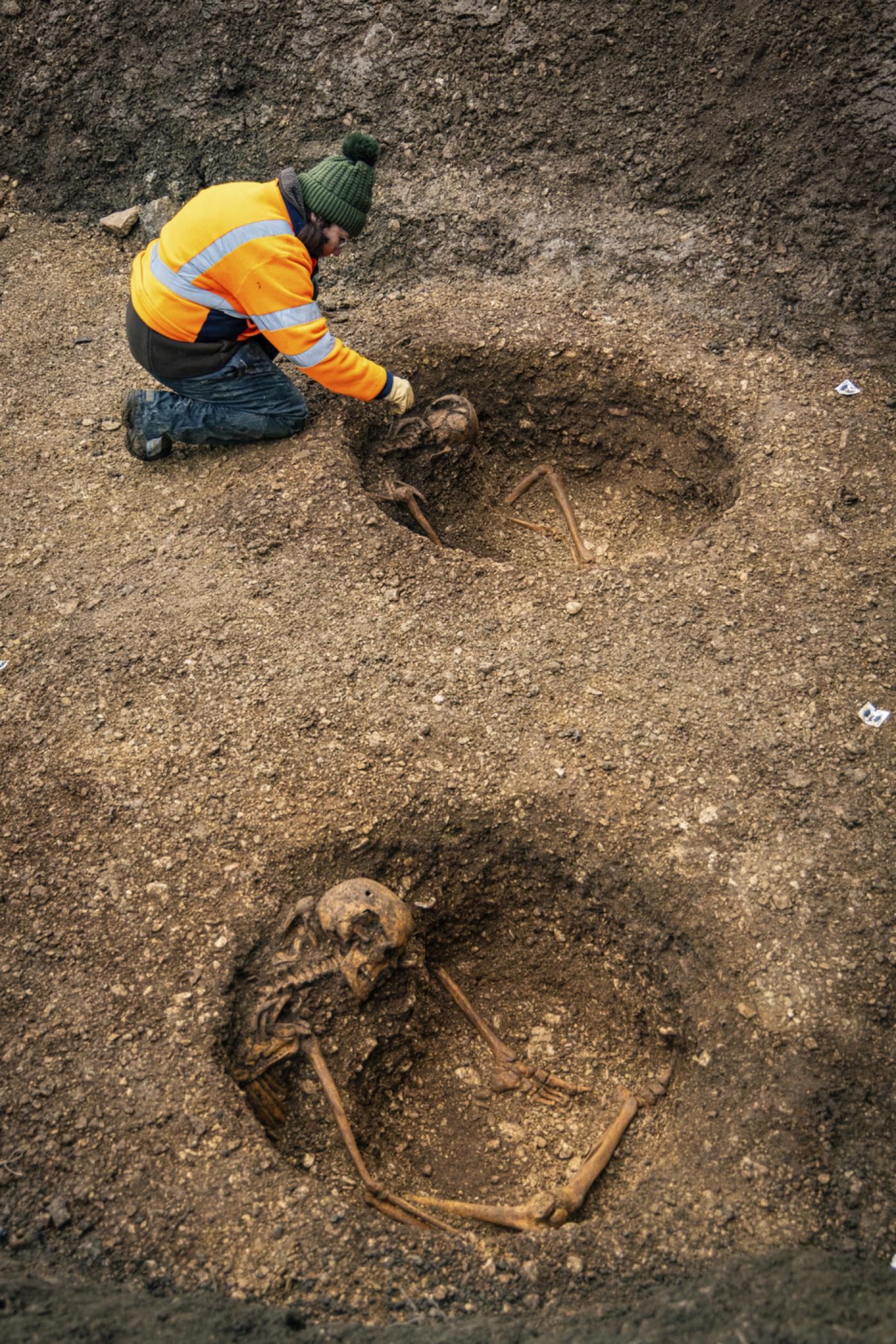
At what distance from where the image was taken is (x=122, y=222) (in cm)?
685

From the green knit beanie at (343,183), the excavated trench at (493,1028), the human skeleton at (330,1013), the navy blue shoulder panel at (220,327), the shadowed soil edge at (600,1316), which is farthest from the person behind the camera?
the navy blue shoulder panel at (220,327)

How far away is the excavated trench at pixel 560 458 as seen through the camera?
5199 millimetres

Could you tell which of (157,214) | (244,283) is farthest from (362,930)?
(157,214)

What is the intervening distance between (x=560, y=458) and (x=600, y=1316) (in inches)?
165

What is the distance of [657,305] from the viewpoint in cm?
571

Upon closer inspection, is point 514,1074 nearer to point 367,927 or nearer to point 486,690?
point 367,927

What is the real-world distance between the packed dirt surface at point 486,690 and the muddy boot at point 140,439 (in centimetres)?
9

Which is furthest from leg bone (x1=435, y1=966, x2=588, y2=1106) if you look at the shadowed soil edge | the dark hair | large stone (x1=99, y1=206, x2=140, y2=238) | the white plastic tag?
large stone (x1=99, y1=206, x2=140, y2=238)

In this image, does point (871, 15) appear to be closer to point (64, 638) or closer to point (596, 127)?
point (596, 127)

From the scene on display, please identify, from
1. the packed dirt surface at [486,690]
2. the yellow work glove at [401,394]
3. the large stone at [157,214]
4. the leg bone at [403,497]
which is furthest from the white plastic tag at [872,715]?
the large stone at [157,214]

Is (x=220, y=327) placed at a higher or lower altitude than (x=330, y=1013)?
higher

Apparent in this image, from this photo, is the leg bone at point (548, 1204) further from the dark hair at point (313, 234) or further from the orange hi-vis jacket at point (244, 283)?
the dark hair at point (313, 234)

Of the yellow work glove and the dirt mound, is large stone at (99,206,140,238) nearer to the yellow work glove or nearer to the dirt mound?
the dirt mound

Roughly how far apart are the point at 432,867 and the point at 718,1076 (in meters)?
1.20
